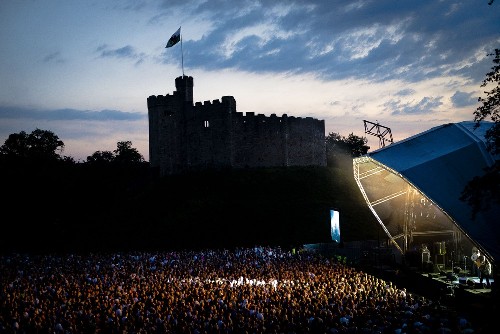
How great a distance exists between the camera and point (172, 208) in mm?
42844

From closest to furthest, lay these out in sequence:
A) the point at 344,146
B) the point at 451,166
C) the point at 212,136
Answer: the point at 451,166
the point at 212,136
the point at 344,146

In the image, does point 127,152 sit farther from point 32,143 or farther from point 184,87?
point 184,87

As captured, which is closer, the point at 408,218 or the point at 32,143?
the point at 408,218

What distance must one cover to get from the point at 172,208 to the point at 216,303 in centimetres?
2826

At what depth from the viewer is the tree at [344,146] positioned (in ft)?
247

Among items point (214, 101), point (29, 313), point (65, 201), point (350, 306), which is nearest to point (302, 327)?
point (350, 306)

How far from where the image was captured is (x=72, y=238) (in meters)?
39.1

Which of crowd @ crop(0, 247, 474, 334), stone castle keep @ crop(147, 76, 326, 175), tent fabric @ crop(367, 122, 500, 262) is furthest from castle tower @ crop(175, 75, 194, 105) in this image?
tent fabric @ crop(367, 122, 500, 262)

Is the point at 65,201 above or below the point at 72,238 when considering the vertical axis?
above


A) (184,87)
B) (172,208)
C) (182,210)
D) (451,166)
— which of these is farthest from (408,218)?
(184,87)

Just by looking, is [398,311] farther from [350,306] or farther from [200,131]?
[200,131]

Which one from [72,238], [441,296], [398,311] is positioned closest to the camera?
[398,311]

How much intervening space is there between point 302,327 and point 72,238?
103 feet

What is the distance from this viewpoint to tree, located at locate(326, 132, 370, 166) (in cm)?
7525
